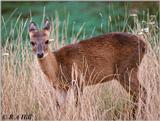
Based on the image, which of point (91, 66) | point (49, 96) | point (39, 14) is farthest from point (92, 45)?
point (39, 14)

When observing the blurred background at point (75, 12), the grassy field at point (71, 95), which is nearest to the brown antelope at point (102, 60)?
the grassy field at point (71, 95)

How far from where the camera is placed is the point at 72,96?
962 centimetres

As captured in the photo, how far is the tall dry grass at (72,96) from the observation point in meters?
9.48

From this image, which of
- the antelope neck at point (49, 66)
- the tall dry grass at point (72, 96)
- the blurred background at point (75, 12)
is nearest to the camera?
the tall dry grass at point (72, 96)

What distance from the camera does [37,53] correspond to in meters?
9.41

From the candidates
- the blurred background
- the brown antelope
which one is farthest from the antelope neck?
the blurred background

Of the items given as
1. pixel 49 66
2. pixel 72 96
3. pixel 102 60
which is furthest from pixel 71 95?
pixel 102 60

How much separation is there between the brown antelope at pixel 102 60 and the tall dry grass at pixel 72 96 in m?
0.15

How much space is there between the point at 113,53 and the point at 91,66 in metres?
0.32

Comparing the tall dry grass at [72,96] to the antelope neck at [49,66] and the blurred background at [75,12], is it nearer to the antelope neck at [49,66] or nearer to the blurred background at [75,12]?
the antelope neck at [49,66]

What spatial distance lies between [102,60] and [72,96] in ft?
2.08

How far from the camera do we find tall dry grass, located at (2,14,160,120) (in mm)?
9484

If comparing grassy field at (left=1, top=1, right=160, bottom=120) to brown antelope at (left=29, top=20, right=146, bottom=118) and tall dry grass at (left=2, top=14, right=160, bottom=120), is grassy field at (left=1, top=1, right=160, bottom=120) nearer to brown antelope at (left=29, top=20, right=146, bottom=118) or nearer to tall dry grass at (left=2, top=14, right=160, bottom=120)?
tall dry grass at (left=2, top=14, right=160, bottom=120)

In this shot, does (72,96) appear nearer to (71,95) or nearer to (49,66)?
(71,95)
